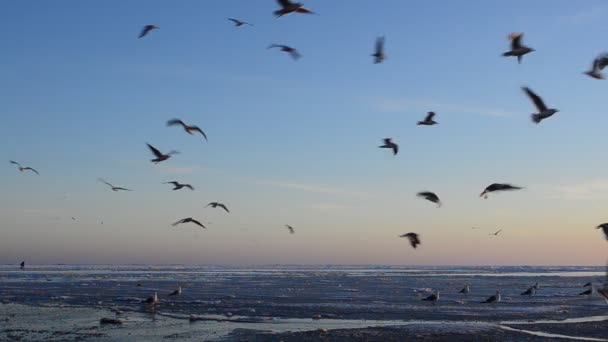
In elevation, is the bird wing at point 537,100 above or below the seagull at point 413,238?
above

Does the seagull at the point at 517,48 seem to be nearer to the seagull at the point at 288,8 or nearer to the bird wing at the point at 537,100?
the bird wing at the point at 537,100

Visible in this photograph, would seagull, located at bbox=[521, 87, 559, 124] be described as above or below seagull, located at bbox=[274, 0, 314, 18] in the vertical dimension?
below

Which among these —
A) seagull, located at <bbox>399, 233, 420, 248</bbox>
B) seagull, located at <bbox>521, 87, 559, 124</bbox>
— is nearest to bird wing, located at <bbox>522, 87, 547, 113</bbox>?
seagull, located at <bbox>521, 87, 559, 124</bbox>

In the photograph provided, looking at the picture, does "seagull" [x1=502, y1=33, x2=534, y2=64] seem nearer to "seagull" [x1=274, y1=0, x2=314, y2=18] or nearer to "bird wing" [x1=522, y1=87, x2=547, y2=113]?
"bird wing" [x1=522, y1=87, x2=547, y2=113]

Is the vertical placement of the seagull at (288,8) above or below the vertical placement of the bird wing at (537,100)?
above

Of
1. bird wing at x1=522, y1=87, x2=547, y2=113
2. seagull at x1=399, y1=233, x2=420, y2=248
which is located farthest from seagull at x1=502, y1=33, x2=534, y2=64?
seagull at x1=399, y1=233, x2=420, y2=248

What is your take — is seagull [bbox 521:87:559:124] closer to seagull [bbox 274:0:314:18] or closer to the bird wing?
the bird wing

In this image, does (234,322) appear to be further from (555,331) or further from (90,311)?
(555,331)

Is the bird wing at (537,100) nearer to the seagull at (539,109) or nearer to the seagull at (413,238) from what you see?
the seagull at (539,109)

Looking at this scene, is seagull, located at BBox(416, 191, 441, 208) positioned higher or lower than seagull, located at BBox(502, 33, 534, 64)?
lower

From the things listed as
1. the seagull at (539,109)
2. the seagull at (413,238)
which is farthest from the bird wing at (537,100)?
the seagull at (413,238)

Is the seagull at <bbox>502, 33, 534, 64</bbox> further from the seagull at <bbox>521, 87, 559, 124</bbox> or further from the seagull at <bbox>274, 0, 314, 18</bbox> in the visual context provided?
the seagull at <bbox>274, 0, 314, 18</bbox>

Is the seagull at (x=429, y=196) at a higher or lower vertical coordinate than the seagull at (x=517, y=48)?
lower

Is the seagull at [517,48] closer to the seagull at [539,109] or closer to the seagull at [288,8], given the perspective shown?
the seagull at [539,109]
